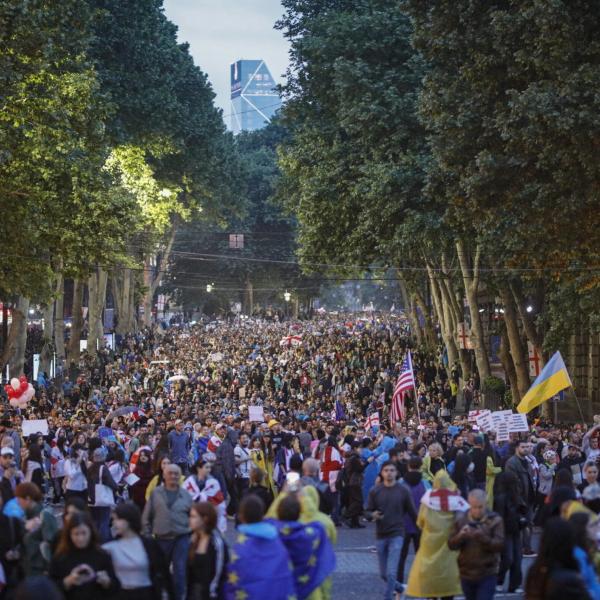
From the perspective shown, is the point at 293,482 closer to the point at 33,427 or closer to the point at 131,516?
the point at 131,516

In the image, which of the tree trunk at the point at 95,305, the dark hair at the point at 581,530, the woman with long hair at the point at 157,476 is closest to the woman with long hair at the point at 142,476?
the woman with long hair at the point at 157,476

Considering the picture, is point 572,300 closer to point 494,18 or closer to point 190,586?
point 494,18

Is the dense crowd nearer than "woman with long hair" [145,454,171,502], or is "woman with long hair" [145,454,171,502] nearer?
the dense crowd

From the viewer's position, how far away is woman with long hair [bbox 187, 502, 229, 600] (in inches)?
381

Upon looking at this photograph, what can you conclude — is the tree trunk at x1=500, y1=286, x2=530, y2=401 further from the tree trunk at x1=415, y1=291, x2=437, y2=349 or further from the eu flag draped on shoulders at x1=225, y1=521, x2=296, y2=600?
the eu flag draped on shoulders at x1=225, y1=521, x2=296, y2=600

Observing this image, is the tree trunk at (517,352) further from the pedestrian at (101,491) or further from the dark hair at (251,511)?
the dark hair at (251,511)

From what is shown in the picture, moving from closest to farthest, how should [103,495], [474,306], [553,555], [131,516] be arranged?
[553,555] < [131,516] < [103,495] < [474,306]

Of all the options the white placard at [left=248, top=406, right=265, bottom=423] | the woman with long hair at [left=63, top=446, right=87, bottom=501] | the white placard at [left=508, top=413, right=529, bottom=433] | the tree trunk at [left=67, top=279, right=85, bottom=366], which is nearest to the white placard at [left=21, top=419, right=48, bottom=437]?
the woman with long hair at [left=63, top=446, right=87, bottom=501]

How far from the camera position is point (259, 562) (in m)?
9.09

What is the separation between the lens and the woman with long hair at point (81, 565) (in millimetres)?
8961

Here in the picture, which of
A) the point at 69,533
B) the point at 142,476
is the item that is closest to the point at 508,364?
the point at 142,476

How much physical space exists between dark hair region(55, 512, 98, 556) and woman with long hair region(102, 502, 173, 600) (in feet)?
0.50

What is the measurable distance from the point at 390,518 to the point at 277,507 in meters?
3.53

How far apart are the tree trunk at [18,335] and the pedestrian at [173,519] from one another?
1030 inches
